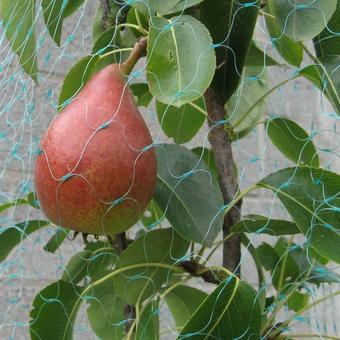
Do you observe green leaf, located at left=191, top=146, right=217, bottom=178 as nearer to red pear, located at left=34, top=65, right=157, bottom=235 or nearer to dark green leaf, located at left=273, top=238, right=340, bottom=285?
dark green leaf, located at left=273, top=238, right=340, bottom=285

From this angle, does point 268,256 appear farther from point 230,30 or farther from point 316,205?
point 230,30

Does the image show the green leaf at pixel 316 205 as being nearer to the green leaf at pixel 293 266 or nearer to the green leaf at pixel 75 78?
the green leaf at pixel 293 266

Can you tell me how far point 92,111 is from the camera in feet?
1.85

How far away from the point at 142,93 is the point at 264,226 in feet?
0.91

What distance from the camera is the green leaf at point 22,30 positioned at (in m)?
0.69

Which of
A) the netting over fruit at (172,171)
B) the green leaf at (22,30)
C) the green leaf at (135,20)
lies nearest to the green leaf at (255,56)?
the netting over fruit at (172,171)

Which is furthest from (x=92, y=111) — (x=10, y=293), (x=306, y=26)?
(x=10, y=293)

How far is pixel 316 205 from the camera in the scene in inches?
24.6

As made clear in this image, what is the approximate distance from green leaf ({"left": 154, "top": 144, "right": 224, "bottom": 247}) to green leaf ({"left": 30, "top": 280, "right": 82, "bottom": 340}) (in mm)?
142

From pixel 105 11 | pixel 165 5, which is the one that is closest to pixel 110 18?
pixel 105 11

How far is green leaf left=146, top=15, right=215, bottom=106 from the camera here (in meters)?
0.52

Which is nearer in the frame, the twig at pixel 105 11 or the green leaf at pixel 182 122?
the twig at pixel 105 11

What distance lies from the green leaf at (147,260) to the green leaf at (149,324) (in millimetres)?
13

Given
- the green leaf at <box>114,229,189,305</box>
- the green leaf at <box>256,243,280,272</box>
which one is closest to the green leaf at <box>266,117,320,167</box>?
the green leaf at <box>256,243,280,272</box>
